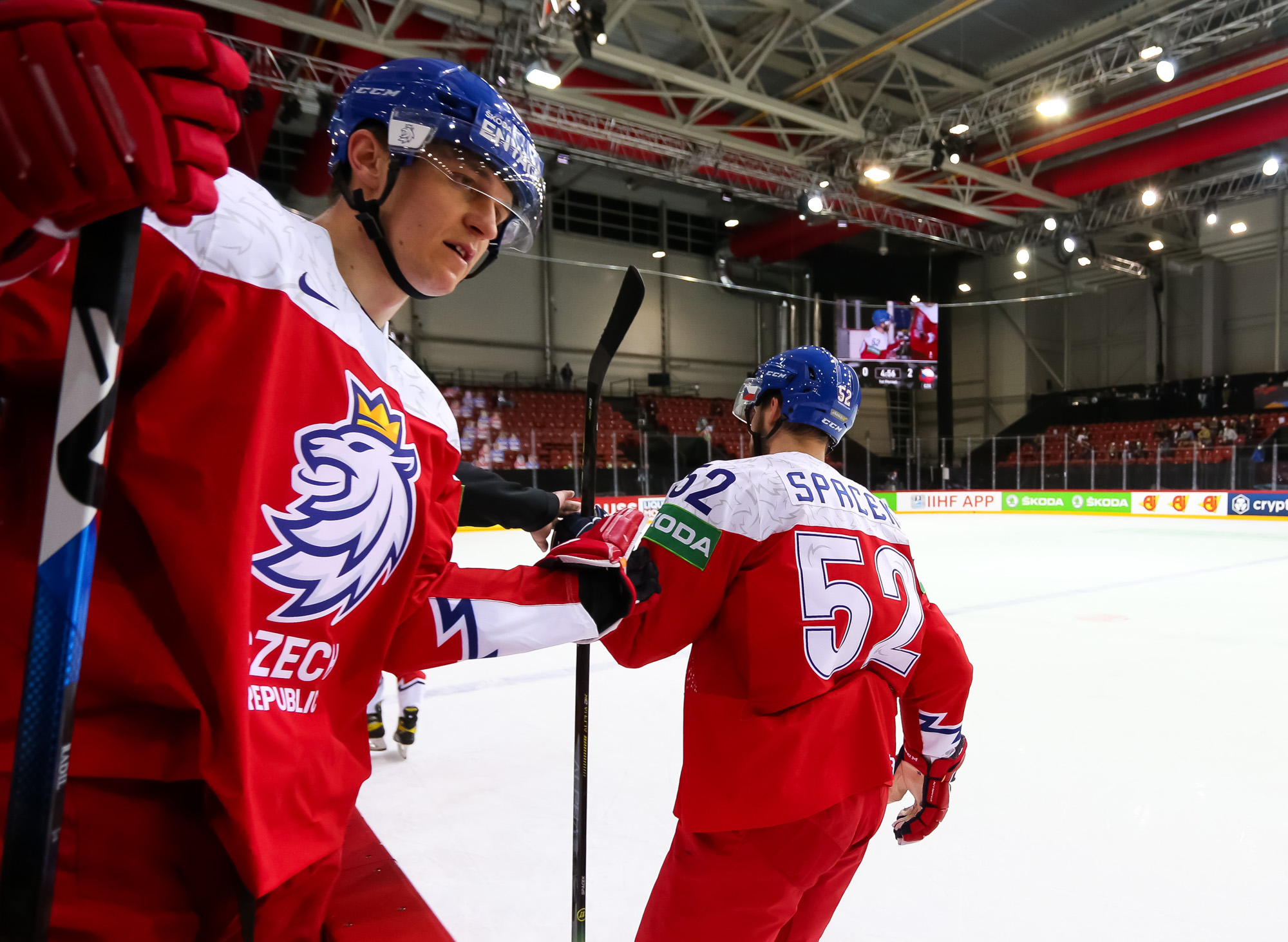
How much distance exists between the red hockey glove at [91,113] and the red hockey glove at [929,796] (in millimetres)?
1459

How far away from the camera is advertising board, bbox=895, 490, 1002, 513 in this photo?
49.5 ft

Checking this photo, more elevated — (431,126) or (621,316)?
(431,126)

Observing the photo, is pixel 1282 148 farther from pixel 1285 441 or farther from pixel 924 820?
pixel 924 820

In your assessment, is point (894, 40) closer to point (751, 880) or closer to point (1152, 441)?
point (751, 880)

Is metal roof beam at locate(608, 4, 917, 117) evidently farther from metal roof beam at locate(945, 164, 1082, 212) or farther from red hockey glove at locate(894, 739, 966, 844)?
red hockey glove at locate(894, 739, 966, 844)

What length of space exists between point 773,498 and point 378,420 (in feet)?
2.19

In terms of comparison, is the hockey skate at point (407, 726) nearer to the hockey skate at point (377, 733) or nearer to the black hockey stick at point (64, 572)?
the hockey skate at point (377, 733)

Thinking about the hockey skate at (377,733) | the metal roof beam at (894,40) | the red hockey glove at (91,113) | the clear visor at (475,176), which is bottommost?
the hockey skate at (377,733)

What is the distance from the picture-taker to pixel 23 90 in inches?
18.2

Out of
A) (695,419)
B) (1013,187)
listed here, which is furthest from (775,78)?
(695,419)

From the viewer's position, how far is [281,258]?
27.8 inches


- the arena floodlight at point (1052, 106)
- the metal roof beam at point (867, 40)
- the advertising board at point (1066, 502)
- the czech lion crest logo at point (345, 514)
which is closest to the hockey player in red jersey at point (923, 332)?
the advertising board at point (1066, 502)

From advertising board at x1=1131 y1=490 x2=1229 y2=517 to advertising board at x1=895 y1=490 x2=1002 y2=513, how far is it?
2523 millimetres

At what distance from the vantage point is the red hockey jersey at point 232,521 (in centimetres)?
61
